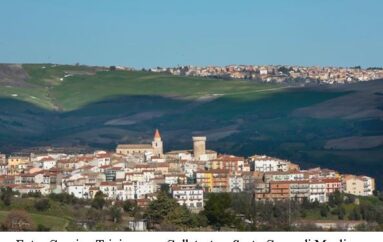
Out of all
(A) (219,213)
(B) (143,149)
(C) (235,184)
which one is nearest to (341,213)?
(A) (219,213)

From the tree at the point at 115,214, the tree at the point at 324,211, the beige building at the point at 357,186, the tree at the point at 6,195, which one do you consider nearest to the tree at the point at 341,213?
the tree at the point at 324,211

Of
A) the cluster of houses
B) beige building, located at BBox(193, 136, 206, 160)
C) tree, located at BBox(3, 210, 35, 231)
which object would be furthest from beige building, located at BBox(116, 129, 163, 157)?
tree, located at BBox(3, 210, 35, 231)

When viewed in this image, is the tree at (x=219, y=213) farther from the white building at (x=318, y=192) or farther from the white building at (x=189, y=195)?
the white building at (x=318, y=192)

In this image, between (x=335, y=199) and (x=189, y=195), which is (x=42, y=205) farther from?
(x=335, y=199)

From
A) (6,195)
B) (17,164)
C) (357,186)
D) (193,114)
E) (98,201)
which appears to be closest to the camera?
(6,195)

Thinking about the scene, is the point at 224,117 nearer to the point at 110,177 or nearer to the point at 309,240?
the point at 110,177

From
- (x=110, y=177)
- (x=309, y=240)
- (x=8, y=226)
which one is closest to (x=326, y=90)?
A: (x=110, y=177)

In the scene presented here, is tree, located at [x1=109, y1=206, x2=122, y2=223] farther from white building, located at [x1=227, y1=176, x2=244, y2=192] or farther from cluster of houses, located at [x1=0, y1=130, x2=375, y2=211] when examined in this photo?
white building, located at [x1=227, y1=176, x2=244, y2=192]
